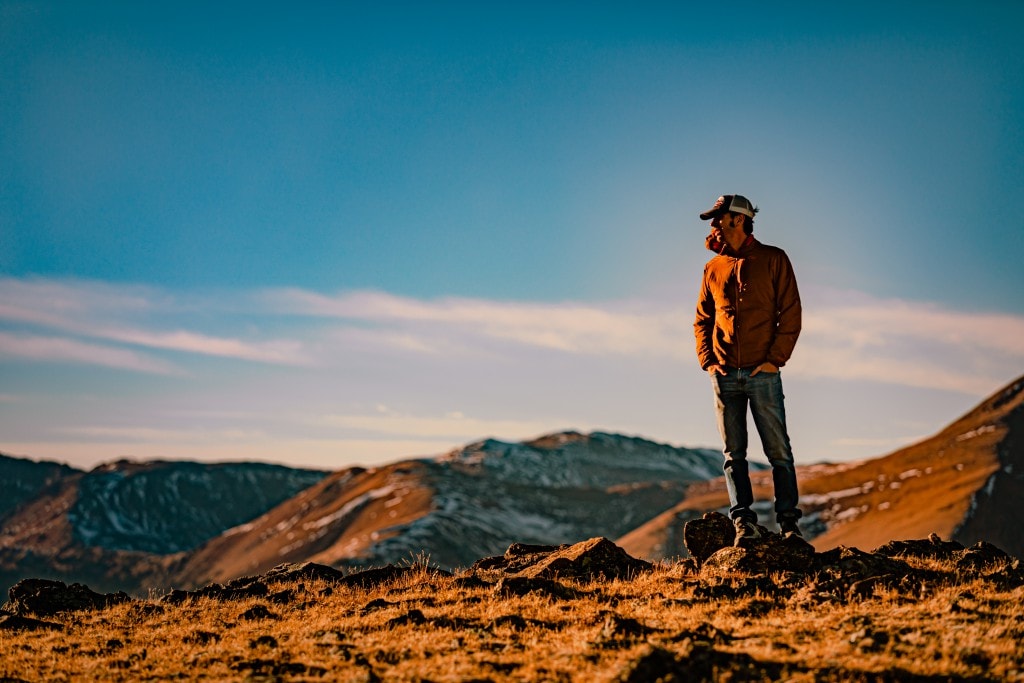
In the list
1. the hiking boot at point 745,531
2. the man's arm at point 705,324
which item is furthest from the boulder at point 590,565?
the man's arm at point 705,324

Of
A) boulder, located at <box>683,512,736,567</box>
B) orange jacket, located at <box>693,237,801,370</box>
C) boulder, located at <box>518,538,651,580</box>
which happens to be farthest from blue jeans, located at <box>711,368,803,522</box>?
boulder, located at <box>518,538,651,580</box>

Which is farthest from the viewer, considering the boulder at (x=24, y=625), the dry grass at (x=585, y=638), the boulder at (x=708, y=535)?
the boulder at (x=708, y=535)

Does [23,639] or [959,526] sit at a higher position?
[23,639]

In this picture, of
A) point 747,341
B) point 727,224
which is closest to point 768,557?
point 747,341

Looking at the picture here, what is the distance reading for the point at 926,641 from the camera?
747 centimetres

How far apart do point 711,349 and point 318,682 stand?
7.62 m

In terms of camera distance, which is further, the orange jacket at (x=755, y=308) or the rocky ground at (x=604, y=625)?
the orange jacket at (x=755, y=308)

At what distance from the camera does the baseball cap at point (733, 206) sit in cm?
1209

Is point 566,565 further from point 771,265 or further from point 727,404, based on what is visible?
point 771,265

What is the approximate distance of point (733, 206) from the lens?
1209cm

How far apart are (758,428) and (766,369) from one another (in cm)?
97

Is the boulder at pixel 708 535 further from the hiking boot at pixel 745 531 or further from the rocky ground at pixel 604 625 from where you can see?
the hiking boot at pixel 745 531

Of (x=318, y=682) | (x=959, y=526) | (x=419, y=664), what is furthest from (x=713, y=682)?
(x=959, y=526)

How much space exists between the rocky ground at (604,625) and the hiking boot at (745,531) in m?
0.14
